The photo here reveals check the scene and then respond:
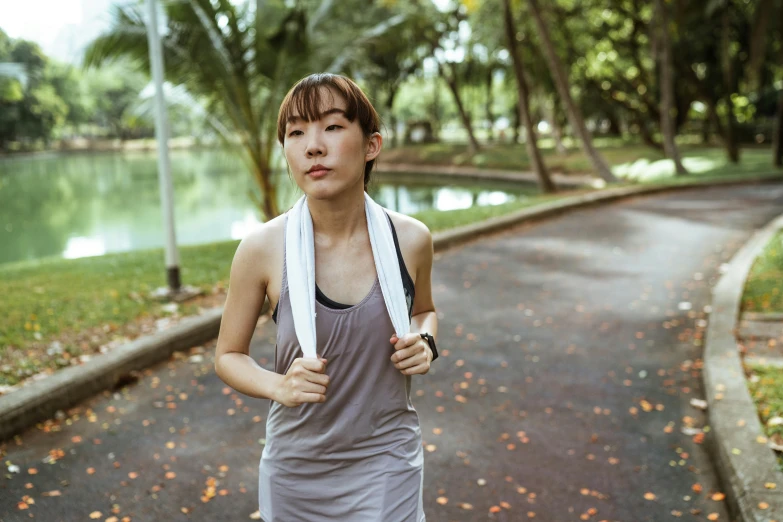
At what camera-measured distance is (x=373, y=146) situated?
7.03 feet

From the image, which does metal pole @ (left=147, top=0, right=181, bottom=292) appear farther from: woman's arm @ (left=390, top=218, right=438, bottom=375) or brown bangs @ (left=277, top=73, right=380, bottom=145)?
brown bangs @ (left=277, top=73, right=380, bottom=145)

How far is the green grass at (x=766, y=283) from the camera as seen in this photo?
24.5ft

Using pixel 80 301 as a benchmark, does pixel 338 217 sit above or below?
above

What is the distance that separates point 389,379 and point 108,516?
253 cm

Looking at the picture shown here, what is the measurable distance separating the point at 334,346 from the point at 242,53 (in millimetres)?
10875

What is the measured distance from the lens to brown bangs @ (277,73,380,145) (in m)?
1.96

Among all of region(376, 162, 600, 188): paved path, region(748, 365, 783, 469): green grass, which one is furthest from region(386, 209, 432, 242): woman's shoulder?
region(376, 162, 600, 188): paved path

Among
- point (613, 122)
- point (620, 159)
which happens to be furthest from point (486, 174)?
point (613, 122)

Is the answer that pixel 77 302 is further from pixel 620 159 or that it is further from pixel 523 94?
pixel 620 159

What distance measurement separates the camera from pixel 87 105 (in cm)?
7200

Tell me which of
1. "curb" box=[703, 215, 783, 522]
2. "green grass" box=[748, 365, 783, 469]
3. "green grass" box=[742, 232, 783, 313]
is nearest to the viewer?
"curb" box=[703, 215, 783, 522]

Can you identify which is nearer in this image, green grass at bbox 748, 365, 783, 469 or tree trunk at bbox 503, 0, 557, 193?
green grass at bbox 748, 365, 783, 469

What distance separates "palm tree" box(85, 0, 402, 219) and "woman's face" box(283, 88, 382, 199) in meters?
10.4

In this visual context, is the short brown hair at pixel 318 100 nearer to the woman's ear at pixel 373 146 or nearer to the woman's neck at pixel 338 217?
the woman's ear at pixel 373 146
